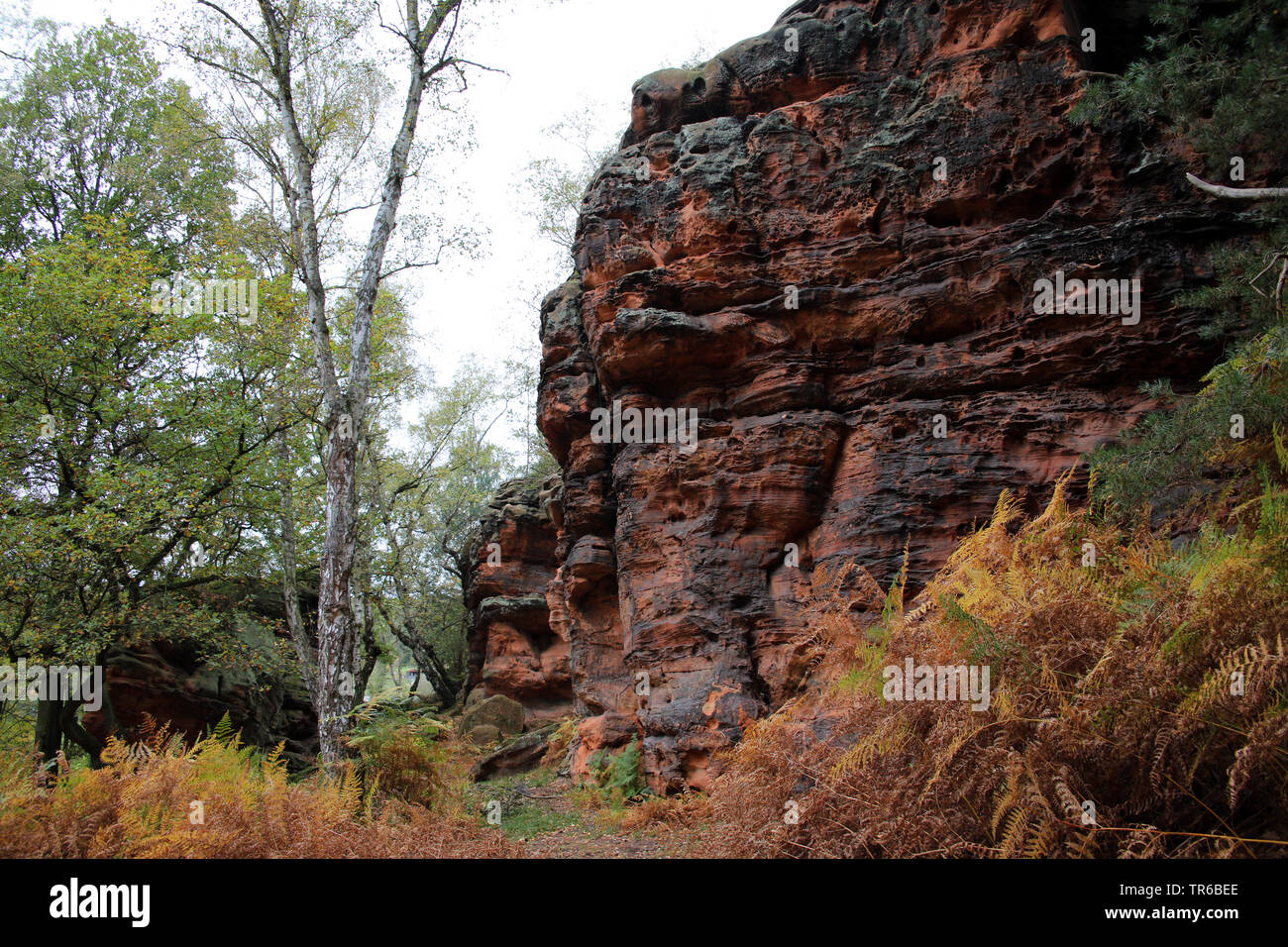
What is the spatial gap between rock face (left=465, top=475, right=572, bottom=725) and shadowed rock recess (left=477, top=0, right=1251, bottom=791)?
888 cm

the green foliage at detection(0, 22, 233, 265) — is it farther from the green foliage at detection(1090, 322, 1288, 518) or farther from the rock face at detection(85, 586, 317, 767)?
the green foliage at detection(1090, 322, 1288, 518)

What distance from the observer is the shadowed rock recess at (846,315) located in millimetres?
9844

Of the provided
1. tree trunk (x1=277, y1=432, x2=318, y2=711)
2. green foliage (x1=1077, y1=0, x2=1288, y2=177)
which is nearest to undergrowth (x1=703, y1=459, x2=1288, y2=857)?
green foliage (x1=1077, y1=0, x2=1288, y2=177)

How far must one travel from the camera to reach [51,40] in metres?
20.4

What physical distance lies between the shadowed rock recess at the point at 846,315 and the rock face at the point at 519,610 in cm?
888

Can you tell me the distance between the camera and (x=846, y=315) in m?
11.3

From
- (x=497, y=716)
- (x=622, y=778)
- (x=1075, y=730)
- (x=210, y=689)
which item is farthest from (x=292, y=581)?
(x=1075, y=730)

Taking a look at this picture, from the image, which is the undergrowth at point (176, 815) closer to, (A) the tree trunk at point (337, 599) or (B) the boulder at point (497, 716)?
(A) the tree trunk at point (337, 599)

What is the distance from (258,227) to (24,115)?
19.9ft

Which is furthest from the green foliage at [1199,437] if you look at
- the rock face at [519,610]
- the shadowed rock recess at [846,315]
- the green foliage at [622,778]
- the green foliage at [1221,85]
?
the rock face at [519,610]

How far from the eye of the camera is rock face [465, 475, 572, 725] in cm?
2200

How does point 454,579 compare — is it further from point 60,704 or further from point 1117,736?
point 1117,736

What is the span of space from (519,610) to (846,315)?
14.2 m
